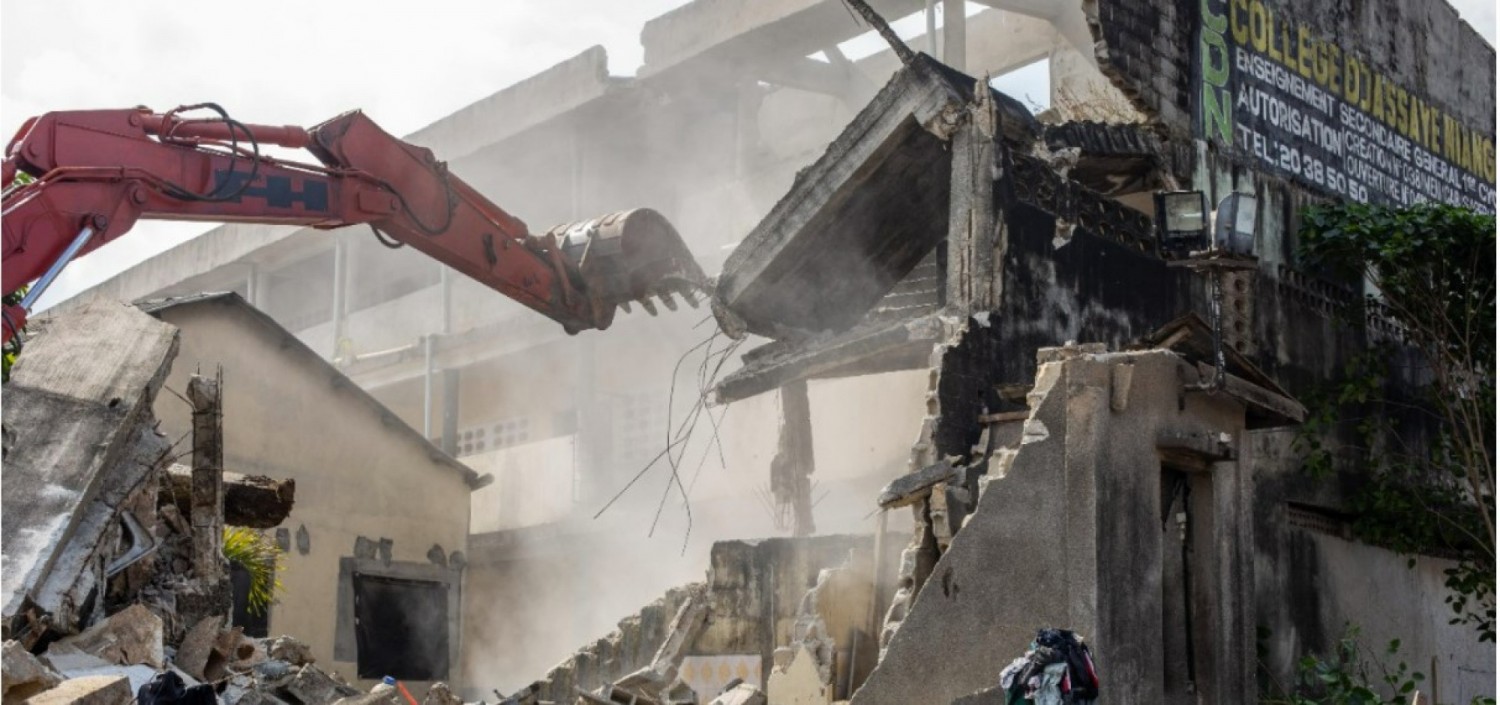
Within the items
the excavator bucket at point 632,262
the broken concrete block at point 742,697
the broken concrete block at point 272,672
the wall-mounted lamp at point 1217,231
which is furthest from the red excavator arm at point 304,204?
the wall-mounted lamp at point 1217,231

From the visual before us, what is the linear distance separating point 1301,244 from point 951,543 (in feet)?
25.9

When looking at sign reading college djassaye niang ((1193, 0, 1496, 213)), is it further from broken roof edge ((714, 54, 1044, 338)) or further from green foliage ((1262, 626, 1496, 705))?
green foliage ((1262, 626, 1496, 705))

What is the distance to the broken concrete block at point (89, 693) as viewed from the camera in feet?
30.2

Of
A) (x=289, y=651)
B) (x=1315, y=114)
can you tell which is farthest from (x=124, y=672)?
(x=1315, y=114)

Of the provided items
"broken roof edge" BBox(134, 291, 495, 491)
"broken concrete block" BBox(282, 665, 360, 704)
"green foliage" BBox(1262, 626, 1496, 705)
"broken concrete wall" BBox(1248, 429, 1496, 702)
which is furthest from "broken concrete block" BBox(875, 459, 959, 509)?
"broken roof edge" BBox(134, 291, 495, 491)

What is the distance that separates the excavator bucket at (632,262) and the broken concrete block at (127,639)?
17.3ft

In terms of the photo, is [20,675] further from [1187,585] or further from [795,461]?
[795,461]

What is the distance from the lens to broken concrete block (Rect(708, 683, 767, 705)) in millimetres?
13156

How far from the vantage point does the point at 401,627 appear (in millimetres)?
22812

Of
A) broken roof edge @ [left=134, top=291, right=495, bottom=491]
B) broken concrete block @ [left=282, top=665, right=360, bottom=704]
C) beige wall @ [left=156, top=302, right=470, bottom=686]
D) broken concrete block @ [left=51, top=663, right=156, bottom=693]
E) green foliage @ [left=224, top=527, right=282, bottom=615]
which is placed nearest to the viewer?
broken concrete block @ [left=51, top=663, right=156, bottom=693]

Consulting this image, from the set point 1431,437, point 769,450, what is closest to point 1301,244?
point 1431,437

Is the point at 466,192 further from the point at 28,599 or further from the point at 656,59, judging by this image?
the point at 656,59

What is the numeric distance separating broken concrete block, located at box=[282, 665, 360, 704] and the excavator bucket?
4412mm

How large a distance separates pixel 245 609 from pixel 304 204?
20.3 feet
